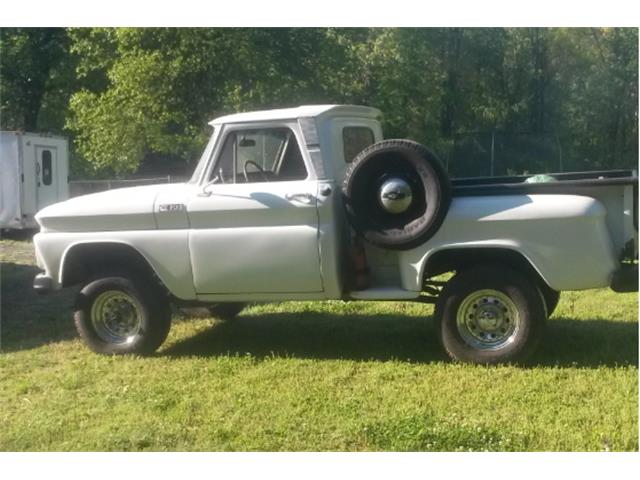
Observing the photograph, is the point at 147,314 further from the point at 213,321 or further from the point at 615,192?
the point at 615,192

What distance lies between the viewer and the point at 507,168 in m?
32.7

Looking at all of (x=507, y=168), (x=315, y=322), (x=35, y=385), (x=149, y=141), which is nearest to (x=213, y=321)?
(x=315, y=322)

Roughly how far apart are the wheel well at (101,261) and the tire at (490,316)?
104 inches

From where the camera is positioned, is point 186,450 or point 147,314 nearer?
point 186,450

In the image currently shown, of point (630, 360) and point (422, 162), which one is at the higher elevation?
point (422, 162)

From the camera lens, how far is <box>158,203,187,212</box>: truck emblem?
6.58 meters

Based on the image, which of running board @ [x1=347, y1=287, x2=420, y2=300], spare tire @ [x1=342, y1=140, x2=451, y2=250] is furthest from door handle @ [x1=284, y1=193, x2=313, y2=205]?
running board @ [x1=347, y1=287, x2=420, y2=300]

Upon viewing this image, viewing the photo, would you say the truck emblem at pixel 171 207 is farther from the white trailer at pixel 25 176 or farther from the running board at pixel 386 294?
the white trailer at pixel 25 176

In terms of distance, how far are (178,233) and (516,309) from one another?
2.85 m

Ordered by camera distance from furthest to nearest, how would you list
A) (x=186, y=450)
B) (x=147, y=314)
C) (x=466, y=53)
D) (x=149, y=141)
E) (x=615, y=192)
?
(x=466, y=53), (x=149, y=141), (x=147, y=314), (x=615, y=192), (x=186, y=450)

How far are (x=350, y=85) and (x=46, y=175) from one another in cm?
1179

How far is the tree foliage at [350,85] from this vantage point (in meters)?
20.3

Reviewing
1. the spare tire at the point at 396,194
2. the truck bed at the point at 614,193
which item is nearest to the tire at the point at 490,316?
the spare tire at the point at 396,194

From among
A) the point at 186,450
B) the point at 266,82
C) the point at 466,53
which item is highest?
the point at 466,53
